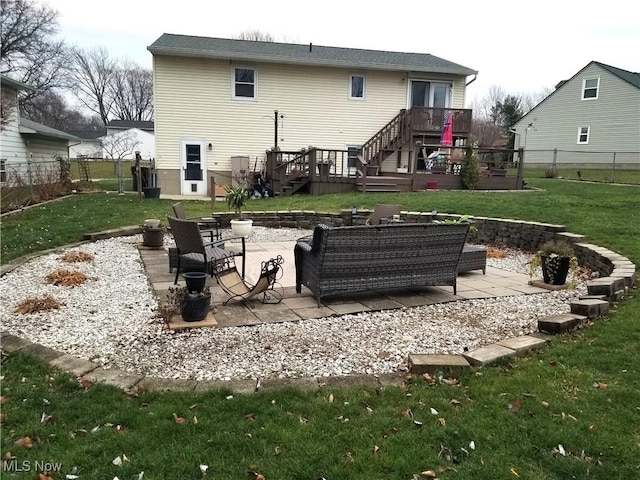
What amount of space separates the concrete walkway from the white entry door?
1095cm

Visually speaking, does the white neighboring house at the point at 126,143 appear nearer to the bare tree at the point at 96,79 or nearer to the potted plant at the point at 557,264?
the bare tree at the point at 96,79

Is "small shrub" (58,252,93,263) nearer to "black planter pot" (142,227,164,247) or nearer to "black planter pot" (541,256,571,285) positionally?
"black planter pot" (142,227,164,247)

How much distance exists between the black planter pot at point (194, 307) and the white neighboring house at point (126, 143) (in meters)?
38.5

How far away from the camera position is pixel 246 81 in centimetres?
1752

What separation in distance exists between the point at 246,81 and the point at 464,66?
8.90 meters

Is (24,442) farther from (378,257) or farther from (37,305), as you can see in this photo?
(378,257)

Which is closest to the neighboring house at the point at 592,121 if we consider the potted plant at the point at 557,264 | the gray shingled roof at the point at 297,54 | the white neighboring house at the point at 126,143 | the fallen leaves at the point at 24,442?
the gray shingled roof at the point at 297,54

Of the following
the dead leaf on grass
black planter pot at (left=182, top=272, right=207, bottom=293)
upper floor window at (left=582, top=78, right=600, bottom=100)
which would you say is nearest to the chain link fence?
upper floor window at (left=582, top=78, right=600, bottom=100)

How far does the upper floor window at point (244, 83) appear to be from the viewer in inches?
685

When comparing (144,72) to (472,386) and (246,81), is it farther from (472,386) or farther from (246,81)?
(472,386)

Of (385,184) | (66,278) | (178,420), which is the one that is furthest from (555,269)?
(385,184)

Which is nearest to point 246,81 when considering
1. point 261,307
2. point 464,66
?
point 464,66

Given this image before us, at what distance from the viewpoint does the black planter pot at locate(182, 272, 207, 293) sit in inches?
163

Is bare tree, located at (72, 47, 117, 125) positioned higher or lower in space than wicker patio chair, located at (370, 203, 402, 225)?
higher
